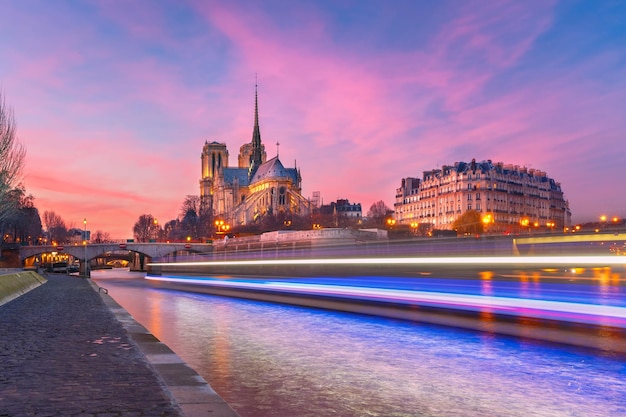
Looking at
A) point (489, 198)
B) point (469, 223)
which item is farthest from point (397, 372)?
point (489, 198)

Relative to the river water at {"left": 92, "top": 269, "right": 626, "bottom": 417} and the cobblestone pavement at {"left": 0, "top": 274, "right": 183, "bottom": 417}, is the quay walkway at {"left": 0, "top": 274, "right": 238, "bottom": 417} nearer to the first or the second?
the cobblestone pavement at {"left": 0, "top": 274, "right": 183, "bottom": 417}

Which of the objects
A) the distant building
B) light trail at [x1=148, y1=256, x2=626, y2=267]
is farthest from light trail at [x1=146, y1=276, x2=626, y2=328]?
the distant building

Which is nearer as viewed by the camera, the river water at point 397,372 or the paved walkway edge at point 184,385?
the paved walkway edge at point 184,385

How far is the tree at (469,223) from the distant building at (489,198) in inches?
131

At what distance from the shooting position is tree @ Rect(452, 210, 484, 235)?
133125 millimetres

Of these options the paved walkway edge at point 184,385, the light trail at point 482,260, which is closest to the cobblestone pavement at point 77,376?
the paved walkway edge at point 184,385

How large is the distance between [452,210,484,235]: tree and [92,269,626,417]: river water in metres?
121

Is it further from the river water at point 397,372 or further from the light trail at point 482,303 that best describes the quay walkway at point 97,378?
the light trail at point 482,303

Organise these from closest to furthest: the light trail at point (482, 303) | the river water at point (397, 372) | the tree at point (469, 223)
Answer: the river water at point (397, 372), the light trail at point (482, 303), the tree at point (469, 223)

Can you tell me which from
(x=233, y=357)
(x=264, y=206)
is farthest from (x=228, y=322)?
(x=264, y=206)

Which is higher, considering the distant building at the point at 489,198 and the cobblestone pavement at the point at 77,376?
the distant building at the point at 489,198

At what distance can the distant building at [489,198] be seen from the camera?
147 m

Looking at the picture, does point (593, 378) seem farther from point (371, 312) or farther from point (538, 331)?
point (371, 312)

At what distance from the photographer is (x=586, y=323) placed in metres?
12.1
